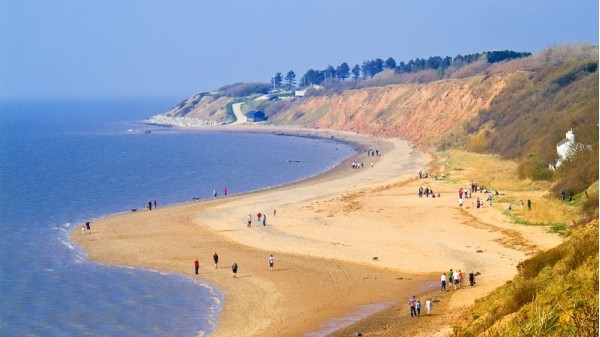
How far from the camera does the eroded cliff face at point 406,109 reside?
3469 inches

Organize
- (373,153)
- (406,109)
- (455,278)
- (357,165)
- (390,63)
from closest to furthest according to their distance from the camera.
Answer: (455,278)
(357,165)
(373,153)
(406,109)
(390,63)

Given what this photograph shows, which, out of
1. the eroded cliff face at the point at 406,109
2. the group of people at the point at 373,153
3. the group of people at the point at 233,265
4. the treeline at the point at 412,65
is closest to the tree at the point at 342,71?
the treeline at the point at 412,65

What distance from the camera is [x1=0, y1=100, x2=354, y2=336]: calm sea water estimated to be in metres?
25.9

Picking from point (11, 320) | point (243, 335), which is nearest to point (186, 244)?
point (11, 320)

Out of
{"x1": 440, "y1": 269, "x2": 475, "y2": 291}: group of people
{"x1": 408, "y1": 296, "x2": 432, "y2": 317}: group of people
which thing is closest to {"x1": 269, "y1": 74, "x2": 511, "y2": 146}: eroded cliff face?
{"x1": 440, "y1": 269, "x2": 475, "y2": 291}: group of people

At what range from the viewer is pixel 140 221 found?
4350 centimetres

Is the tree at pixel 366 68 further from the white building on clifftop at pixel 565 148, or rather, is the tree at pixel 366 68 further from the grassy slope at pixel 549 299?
the grassy slope at pixel 549 299

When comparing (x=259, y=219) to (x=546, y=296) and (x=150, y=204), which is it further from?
(x=546, y=296)

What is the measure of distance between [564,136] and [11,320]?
34.1 m

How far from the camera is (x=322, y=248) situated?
A: 34312 millimetres

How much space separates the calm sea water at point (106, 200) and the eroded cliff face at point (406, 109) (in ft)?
31.0

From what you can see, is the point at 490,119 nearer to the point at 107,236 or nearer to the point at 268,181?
the point at 268,181

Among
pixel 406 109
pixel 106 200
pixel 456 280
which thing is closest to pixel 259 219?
pixel 106 200

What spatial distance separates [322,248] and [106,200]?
23339 mm
